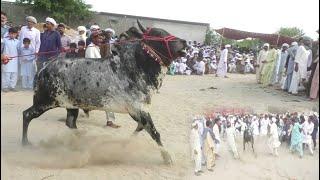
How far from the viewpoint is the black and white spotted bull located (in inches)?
252

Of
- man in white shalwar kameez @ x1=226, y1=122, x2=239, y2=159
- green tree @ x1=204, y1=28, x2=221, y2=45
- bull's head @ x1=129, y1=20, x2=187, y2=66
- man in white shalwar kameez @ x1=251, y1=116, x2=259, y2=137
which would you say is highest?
bull's head @ x1=129, y1=20, x2=187, y2=66

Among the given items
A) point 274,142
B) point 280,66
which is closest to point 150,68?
point 274,142

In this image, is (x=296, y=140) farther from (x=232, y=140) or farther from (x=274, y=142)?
(x=232, y=140)

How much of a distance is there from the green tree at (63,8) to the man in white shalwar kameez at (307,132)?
57.5 ft

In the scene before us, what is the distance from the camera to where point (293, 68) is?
12906 mm

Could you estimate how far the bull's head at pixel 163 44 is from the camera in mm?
6449

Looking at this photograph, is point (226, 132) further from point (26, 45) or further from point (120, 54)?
point (26, 45)

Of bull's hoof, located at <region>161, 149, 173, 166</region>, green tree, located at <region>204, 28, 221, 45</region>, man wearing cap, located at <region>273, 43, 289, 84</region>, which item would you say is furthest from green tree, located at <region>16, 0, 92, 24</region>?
bull's hoof, located at <region>161, 149, 173, 166</region>

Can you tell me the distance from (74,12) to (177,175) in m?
18.4

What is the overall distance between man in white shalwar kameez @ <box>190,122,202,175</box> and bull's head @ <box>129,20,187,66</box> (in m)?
0.93

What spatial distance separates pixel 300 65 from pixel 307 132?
555 centimetres

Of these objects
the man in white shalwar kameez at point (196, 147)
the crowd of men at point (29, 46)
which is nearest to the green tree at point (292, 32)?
the crowd of men at point (29, 46)

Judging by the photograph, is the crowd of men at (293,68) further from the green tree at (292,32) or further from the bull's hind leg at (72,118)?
the bull's hind leg at (72,118)

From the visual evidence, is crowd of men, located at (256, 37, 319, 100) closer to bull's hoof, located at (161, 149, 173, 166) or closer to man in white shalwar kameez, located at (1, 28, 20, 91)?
bull's hoof, located at (161, 149, 173, 166)
